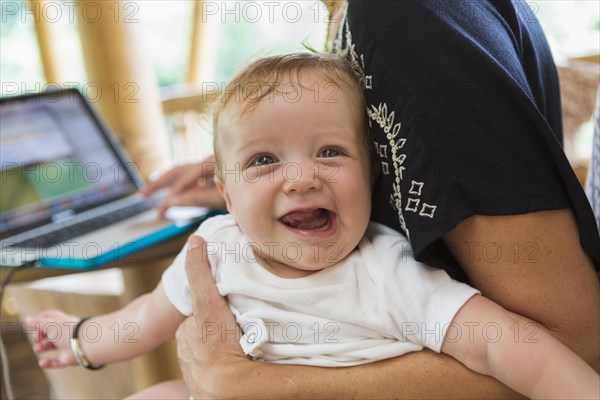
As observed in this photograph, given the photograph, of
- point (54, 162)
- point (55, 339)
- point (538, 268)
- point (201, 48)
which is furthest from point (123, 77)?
point (201, 48)

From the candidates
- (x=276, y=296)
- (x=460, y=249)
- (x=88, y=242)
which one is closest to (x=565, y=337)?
(x=460, y=249)

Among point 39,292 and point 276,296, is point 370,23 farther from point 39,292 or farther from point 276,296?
point 39,292

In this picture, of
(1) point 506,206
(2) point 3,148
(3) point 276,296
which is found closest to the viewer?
(1) point 506,206

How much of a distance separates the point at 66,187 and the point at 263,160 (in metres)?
0.85

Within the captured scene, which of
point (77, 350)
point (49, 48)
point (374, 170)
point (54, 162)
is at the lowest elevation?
point (77, 350)

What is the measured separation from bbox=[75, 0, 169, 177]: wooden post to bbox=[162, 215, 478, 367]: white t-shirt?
47.3 inches

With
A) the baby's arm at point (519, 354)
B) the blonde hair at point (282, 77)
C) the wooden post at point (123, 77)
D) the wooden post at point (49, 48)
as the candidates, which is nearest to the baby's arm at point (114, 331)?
the blonde hair at point (282, 77)

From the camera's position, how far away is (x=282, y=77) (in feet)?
3.13

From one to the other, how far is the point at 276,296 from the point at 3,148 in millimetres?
959

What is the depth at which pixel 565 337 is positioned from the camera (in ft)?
2.88

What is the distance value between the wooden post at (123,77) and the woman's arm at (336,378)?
120 cm

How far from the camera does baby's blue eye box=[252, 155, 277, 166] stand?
0.94 meters

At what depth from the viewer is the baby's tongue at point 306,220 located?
93 centimetres

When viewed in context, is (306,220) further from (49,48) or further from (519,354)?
(49,48)
